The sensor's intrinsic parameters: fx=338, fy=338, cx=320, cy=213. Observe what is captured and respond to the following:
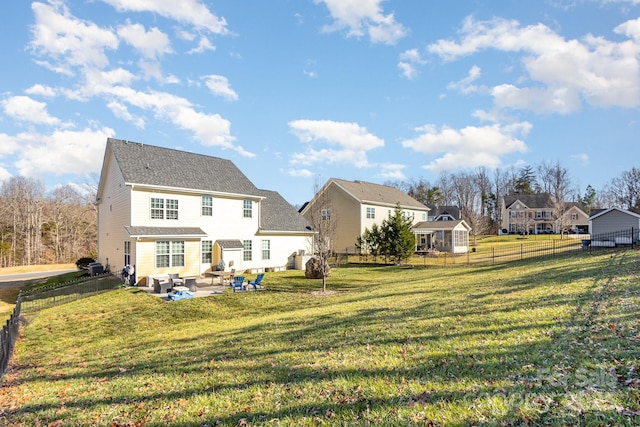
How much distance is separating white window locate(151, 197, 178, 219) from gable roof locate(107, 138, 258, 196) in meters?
0.98

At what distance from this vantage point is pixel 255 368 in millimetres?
6109

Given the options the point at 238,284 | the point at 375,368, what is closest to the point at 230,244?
the point at 238,284

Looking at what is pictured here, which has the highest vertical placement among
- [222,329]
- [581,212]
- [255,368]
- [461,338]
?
[581,212]

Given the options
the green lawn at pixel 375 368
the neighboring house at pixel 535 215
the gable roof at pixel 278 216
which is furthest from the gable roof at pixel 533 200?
the green lawn at pixel 375 368

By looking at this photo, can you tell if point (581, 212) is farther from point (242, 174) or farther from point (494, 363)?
point (494, 363)

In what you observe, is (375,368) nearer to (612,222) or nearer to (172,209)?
(172,209)

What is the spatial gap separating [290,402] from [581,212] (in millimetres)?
77050

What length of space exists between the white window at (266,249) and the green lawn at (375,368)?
48.6 feet

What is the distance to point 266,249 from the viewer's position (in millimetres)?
26531

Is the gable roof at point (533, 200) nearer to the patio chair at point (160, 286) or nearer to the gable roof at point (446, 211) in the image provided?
the gable roof at point (446, 211)

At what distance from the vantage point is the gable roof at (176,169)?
20.7 metres

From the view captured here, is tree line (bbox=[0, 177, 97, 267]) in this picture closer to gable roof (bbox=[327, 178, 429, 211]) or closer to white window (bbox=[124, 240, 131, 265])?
white window (bbox=[124, 240, 131, 265])

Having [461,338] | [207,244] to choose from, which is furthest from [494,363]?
[207,244]

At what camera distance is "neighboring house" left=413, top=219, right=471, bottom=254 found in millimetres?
40469
